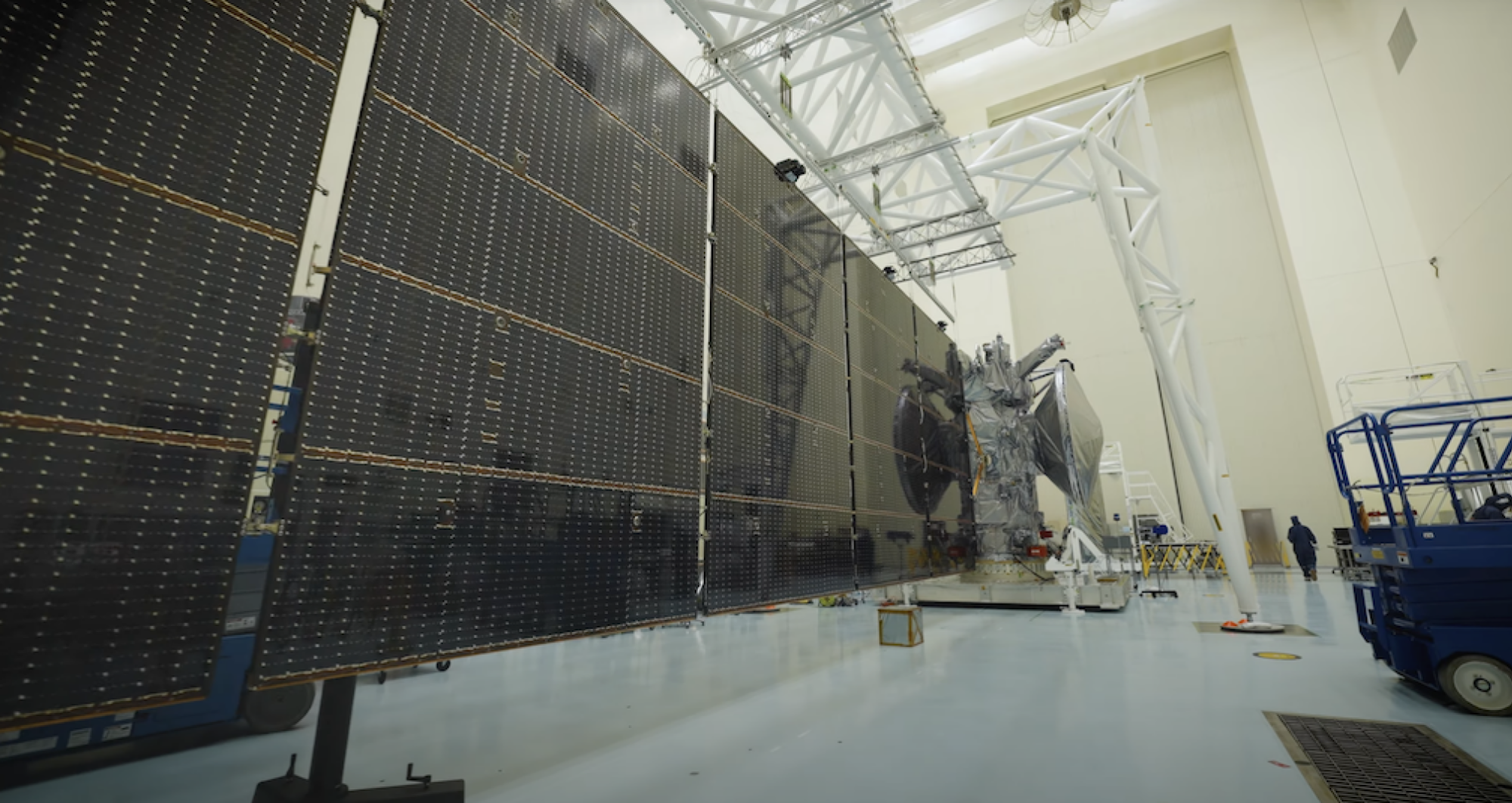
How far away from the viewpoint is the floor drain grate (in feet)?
8.34

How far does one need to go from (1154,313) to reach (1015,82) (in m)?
15.8

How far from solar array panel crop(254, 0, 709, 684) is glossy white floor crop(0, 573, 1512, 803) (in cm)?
75

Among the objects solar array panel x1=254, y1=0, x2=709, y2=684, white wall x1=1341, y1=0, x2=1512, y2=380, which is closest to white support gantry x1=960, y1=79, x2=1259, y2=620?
white wall x1=1341, y1=0, x2=1512, y2=380

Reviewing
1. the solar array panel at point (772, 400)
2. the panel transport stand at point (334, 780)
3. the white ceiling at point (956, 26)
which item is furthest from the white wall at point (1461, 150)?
the panel transport stand at point (334, 780)

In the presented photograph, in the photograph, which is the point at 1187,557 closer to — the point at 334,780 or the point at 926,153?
the point at 926,153

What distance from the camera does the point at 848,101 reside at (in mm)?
8312

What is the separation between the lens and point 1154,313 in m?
8.05

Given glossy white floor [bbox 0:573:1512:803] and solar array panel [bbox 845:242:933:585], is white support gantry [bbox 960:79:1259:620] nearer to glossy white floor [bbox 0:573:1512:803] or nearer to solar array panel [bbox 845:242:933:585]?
glossy white floor [bbox 0:573:1512:803]

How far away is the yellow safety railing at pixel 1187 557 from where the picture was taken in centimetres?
1491

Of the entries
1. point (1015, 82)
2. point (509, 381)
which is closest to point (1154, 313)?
point (509, 381)

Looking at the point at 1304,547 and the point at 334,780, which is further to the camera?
the point at 1304,547

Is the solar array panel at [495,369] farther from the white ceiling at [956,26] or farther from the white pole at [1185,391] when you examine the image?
the white ceiling at [956,26]

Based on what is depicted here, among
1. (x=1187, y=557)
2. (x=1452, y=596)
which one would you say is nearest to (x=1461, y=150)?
(x=1187, y=557)

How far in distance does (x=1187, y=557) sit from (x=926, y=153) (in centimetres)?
1377
